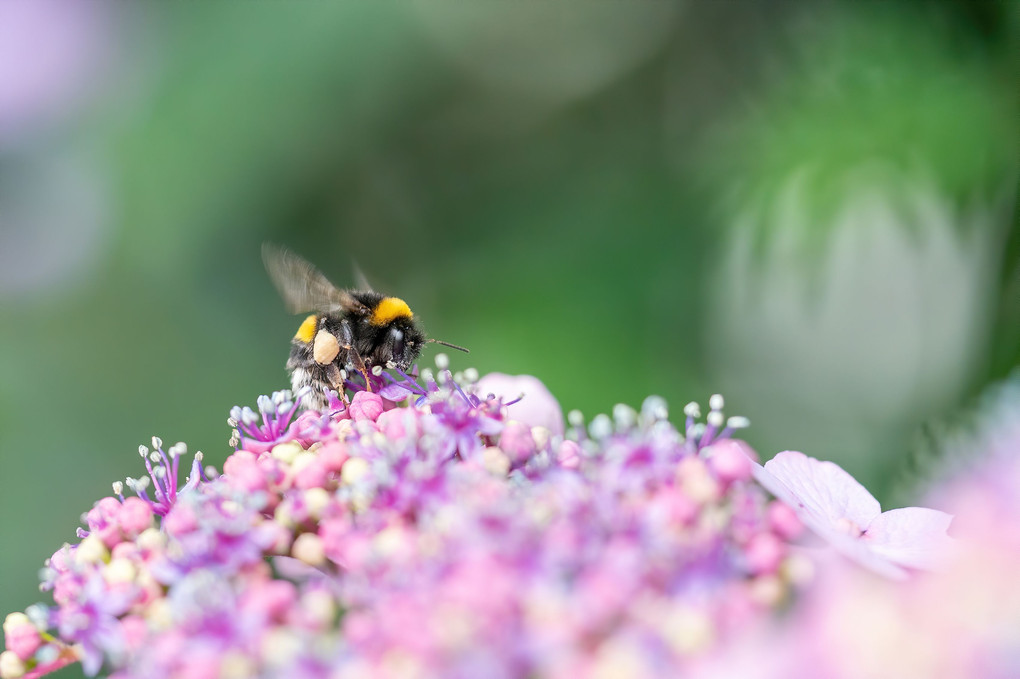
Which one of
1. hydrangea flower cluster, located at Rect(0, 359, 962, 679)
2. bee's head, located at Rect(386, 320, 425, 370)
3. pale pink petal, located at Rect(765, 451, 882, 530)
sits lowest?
hydrangea flower cluster, located at Rect(0, 359, 962, 679)

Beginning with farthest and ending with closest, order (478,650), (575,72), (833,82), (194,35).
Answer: (575,72), (194,35), (833,82), (478,650)

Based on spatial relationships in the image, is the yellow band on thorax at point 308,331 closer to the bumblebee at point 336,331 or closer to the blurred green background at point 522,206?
the bumblebee at point 336,331

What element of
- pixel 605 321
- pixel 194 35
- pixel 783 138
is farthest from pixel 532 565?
pixel 194 35

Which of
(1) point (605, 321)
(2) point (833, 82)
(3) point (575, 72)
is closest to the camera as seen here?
(2) point (833, 82)

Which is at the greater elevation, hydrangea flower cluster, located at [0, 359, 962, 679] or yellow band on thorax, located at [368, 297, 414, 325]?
yellow band on thorax, located at [368, 297, 414, 325]

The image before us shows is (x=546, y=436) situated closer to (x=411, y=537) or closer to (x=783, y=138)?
(x=411, y=537)

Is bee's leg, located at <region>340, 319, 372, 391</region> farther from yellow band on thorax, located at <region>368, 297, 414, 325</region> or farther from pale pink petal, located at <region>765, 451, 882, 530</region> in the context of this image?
pale pink petal, located at <region>765, 451, 882, 530</region>

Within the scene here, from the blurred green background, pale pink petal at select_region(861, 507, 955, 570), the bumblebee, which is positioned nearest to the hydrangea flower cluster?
pale pink petal at select_region(861, 507, 955, 570)
